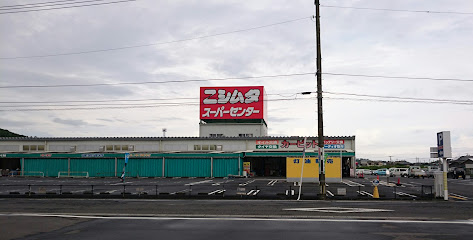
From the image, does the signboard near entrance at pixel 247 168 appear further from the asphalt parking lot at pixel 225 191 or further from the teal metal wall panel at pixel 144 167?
the asphalt parking lot at pixel 225 191

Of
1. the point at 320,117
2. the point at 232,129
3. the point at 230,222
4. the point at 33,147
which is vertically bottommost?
the point at 230,222

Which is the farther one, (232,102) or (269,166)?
(232,102)

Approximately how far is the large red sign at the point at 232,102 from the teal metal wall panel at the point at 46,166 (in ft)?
81.4

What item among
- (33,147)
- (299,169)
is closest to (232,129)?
(299,169)

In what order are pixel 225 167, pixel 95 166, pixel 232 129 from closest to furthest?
pixel 225 167 → pixel 95 166 → pixel 232 129

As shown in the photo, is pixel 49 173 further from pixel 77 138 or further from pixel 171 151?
pixel 171 151

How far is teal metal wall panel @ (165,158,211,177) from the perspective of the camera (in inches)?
2424

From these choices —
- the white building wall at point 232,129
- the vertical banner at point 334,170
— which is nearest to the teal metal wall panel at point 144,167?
the white building wall at point 232,129

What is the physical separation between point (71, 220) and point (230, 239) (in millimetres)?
7905

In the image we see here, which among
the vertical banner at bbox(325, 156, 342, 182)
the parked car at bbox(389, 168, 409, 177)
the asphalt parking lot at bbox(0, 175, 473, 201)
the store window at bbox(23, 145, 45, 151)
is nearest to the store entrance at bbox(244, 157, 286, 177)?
the parked car at bbox(389, 168, 409, 177)

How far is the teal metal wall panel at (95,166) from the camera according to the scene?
6341cm

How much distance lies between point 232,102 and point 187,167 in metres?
17.1

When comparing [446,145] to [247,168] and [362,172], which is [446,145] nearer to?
[247,168]

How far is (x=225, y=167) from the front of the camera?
61.4m
